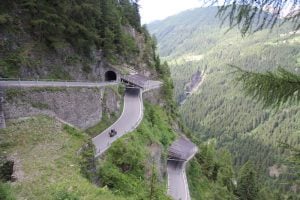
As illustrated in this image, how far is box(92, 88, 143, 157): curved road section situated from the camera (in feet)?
125

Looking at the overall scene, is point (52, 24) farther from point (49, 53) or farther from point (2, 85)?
point (2, 85)

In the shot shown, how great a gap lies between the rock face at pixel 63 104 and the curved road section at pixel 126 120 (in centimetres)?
186

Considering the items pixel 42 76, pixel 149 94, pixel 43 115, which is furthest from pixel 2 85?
pixel 149 94

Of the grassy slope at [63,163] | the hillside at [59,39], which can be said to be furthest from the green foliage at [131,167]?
the hillside at [59,39]

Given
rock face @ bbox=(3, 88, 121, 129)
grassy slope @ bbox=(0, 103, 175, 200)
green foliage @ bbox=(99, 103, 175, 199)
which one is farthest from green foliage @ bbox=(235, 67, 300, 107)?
rock face @ bbox=(3, 88, 121, 129)

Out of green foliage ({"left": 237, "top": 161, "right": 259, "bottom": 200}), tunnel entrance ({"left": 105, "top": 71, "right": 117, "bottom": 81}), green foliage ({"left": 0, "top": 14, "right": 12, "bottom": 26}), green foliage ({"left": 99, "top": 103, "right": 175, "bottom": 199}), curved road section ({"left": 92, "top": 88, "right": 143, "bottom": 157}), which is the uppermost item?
green foliage ({"left": 0, "top": 14, "right": 12, "bottom": 26})

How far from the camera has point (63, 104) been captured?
37656 millimetres

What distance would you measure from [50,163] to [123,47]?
42195 millimetres

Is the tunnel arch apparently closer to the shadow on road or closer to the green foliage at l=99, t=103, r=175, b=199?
the shadow on road

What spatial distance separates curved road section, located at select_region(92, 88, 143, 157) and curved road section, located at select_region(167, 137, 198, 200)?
743 centimetres

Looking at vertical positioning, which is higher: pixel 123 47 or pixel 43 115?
pixel 123 47

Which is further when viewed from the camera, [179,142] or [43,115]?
[179,142]

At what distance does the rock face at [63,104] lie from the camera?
31641mm

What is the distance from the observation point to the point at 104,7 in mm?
60000
